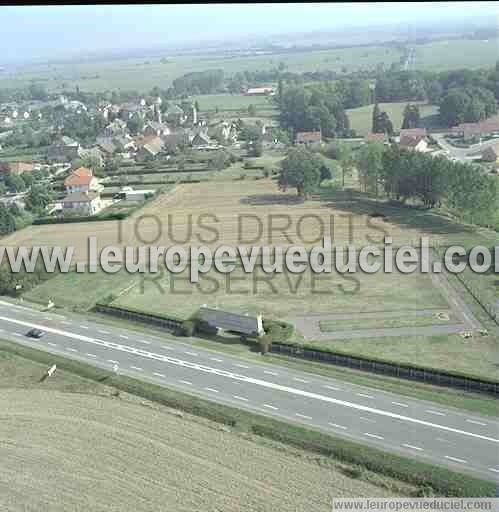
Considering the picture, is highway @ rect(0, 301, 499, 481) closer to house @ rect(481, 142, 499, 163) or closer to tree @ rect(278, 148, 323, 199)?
tree @ rect(278, 148, 323, 199)

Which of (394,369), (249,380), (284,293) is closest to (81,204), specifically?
(284,293)

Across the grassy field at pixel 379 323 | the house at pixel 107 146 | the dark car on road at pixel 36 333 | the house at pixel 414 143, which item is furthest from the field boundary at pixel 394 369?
the house at pixel 107 146

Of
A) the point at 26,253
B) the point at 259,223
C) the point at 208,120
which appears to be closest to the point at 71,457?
the point at 26,253

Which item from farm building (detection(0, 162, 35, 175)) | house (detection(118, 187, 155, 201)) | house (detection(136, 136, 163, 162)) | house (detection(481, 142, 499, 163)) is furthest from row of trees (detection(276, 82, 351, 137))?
farm building (detection(0, 162, 35, 175))

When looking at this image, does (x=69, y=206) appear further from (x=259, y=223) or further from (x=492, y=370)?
(x=492, y=370)

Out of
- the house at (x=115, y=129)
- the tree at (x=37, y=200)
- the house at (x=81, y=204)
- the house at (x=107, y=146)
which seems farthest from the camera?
the house at (x=115, y=129)

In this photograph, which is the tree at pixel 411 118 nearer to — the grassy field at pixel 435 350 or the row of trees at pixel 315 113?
the row of trees at pixel 315 113

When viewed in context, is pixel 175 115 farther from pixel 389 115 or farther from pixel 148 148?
pixel 389 115
